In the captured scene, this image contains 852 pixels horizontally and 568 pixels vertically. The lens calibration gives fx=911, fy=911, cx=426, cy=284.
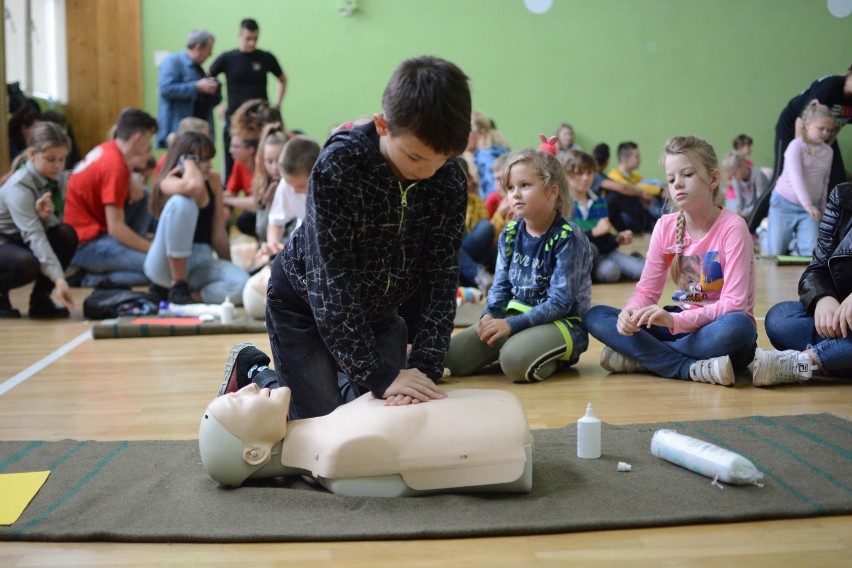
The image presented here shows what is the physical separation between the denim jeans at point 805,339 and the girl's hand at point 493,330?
2.75 ft

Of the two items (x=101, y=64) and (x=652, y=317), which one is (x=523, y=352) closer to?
(x=652, y=317)

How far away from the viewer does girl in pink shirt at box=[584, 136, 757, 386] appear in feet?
8.87

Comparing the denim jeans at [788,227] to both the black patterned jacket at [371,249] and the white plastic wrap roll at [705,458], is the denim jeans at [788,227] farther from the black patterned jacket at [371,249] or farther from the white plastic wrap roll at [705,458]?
the black patterned jacket at [371,249]

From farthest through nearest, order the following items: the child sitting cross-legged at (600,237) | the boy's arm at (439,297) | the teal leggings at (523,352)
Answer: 1. the child sitting cross-legged at (600,237)
2. the teal leggings at (523,352)
3. the boy's arm at (439,297)

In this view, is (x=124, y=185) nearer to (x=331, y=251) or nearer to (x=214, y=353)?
(x=214, y=353)

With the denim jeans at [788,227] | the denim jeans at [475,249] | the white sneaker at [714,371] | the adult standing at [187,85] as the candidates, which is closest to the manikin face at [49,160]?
the denim jeans at [475,249]

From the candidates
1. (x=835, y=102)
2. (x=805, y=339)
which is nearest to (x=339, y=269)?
(x=805, y=339)

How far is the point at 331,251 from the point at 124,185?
3.22 metres

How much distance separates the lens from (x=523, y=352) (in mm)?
2818

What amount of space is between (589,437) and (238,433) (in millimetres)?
728

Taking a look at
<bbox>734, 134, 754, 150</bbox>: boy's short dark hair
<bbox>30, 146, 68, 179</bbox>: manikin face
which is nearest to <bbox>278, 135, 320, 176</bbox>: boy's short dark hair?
<bbox>30, 146, 68, 179</bbox>: manikin face

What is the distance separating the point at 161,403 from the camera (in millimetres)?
2613

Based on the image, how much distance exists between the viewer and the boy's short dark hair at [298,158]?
4.13 meters

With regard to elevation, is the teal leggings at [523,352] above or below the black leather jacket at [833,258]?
below
